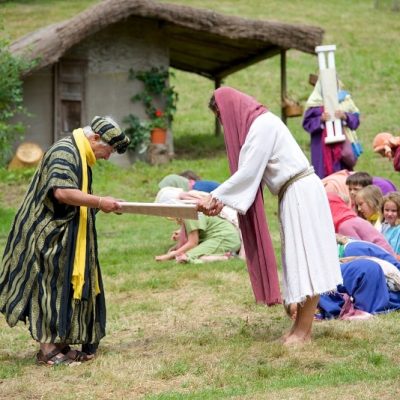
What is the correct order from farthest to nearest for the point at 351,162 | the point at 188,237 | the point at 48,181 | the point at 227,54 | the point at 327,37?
Result: 1. the point at 327,37
2. the point at 227,54
3. the point at 351,162
4. the point at 188,237
5. the point at 48,181

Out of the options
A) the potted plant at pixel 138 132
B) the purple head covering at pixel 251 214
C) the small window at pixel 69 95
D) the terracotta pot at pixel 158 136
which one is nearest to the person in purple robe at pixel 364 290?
the purple head covering at pixel 251 214

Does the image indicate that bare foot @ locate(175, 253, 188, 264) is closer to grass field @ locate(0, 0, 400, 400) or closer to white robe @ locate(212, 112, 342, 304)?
grass field @ locate(0, 0, 400, 400)

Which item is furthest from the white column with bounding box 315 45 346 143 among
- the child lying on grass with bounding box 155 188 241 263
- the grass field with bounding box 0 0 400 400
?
the child lying on grass with bounding box 155 188 241 263

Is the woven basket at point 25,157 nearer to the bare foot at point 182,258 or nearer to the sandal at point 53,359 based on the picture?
the bare foot at point 182,258

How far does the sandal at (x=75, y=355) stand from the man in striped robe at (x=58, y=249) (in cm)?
6

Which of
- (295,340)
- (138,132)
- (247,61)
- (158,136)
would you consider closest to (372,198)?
(295,340)

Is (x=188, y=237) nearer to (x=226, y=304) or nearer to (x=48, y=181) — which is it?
(x=226, y=304)

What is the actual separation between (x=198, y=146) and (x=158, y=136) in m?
1.97

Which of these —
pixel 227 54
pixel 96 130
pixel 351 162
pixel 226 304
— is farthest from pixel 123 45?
pixel 96 130

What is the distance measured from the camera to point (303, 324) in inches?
289

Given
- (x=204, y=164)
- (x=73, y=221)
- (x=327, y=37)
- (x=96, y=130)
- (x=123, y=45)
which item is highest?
(x=327, y=37)

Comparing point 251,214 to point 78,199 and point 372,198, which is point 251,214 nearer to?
point 78,199

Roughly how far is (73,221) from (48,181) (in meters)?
0.32

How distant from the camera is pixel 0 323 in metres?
8.86
